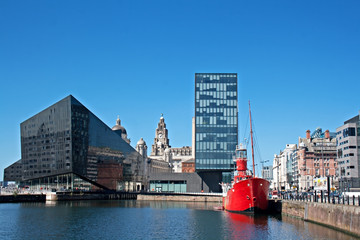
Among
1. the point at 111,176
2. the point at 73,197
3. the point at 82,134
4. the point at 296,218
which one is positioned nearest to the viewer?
the point at 296,218

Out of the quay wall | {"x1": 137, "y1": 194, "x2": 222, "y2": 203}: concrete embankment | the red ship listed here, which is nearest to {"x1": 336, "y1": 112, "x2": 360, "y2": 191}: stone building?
{"x1": 137, "y1": 194, "x2": 222, "y2": 203}: concrete embankment

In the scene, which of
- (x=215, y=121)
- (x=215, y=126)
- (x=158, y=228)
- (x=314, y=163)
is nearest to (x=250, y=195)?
(x=158, y=228)

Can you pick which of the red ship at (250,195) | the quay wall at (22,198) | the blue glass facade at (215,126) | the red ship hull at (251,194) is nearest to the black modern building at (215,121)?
the blue glass facade at (215,126)

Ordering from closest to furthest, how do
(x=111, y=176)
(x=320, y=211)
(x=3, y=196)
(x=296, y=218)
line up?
(x=320, y=211)
(x=296, y=218)
(x=3, y=196)
(x=111, y=176)

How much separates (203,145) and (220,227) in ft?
200

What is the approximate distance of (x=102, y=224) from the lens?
50.8m

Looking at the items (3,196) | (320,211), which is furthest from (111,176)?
(320,211)

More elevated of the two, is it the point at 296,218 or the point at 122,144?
the point at 122,144

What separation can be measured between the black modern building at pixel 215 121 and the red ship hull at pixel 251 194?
4328cm

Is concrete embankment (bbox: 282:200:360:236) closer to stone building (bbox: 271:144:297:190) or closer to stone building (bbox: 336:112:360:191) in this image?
stone building (bbox: 336:112:360:191)

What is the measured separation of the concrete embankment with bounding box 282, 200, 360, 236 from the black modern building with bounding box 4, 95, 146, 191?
65.8 meters

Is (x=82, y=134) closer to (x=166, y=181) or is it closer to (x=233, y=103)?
(x=166, y=181)

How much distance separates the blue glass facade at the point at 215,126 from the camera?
108 metres

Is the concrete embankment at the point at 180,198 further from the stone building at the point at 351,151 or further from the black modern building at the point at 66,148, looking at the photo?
the stone building at the point at 351,151
